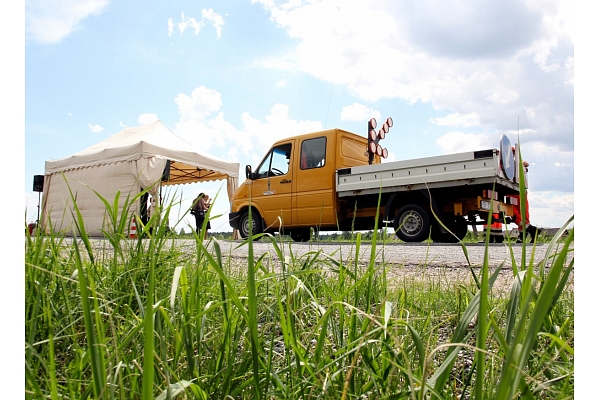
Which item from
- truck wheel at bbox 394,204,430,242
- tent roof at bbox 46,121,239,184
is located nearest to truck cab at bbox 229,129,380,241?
truck wheel at bbox 394,204,430,242

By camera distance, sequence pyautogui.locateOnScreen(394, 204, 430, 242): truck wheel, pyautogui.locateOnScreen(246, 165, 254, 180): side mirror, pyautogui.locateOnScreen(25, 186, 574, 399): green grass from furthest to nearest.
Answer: pyautogui.locateOnScreen(246, 165, 254, 180): side mirror < pyautogui.locateOnScreen(394, 204, 430, 242): truck wheel < pyautogui.locateOnScreen(25, 186, 574, 399): green grass

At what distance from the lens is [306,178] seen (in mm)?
9086

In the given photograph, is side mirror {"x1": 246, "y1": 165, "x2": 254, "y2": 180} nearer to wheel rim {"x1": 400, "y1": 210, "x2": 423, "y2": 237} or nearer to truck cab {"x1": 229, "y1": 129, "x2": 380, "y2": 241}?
truck cab {"x1": 229, "y1": 129, "x2": 380, "y2": 241}

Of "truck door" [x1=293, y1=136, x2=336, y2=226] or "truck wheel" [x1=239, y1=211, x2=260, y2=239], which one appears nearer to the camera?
"truck door" [x1=293, y1=136, x2=336, y2=226]

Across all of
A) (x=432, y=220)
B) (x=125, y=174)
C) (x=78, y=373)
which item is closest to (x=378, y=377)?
(x=78, y=373)

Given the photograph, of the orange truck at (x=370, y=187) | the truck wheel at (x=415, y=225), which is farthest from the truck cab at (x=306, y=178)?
the truck wheel at (x=415, y=225)

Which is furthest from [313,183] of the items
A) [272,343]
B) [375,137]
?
[272,343]

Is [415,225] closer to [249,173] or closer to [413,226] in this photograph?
[413,226]

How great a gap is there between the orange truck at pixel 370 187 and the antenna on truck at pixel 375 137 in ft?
0.07

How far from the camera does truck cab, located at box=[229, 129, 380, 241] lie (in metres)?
8.89

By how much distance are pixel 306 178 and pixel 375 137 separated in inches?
64.6

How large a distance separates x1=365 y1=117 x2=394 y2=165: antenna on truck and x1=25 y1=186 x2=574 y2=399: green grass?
7693mm

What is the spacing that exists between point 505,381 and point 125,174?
12.3 meters

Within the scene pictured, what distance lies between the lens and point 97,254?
1.69 meters
